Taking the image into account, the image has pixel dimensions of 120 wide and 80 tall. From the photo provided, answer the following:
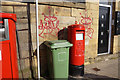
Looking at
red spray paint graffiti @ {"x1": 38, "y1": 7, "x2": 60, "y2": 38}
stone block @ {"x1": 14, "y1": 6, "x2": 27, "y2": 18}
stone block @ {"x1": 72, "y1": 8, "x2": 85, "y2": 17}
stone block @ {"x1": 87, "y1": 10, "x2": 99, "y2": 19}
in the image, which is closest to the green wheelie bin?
red spray paint graffiti @ {"x1": 38, "y1": 7, "x2": 60, "y2": 38}

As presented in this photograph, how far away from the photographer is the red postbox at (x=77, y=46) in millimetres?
3127

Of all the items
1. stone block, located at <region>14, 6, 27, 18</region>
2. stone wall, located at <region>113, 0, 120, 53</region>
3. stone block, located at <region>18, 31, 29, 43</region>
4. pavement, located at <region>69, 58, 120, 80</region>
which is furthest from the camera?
stone wall, located at <region>113, 0, 120, 53</region>

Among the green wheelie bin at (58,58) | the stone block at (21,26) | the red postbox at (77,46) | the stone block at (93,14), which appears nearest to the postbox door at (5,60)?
the green wheelie bin at (58,58)

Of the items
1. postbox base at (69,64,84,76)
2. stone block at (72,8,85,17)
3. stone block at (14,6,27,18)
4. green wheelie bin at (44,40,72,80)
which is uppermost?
stone block at (72,8,85,17)

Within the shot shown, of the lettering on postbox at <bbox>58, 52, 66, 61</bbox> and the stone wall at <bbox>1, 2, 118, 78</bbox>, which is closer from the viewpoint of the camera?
the lettering on postbox at <bbox>58, 52, 66, 61</bbox>

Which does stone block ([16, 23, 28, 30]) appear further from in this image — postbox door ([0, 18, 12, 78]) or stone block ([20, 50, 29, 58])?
postbox door ([0, 18, 12, 78])

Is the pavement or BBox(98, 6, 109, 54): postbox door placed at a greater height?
BBox(98, 6, 109, 54): postbox door

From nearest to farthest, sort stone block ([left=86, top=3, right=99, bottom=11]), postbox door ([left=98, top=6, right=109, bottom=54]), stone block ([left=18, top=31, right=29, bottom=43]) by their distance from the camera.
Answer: stone block ([left=18, top=31, right=29, bottom=43]), stone block ([left=86, top=3, right=99, bottom=11]), postbox door ([left=98, top=6, right=109, bottom=54])

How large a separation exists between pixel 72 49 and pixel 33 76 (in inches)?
61.3

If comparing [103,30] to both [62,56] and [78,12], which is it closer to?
[78,12]

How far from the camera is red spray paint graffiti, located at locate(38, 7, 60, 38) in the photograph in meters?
3.32

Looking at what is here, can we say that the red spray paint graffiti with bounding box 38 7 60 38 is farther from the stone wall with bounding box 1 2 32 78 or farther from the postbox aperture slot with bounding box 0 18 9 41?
the postbox aperture slot with bounding box 0 18 9 41

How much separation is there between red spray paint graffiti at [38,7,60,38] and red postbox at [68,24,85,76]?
0.60m

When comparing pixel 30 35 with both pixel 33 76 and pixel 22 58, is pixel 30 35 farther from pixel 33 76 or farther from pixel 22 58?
pixel 33 76
